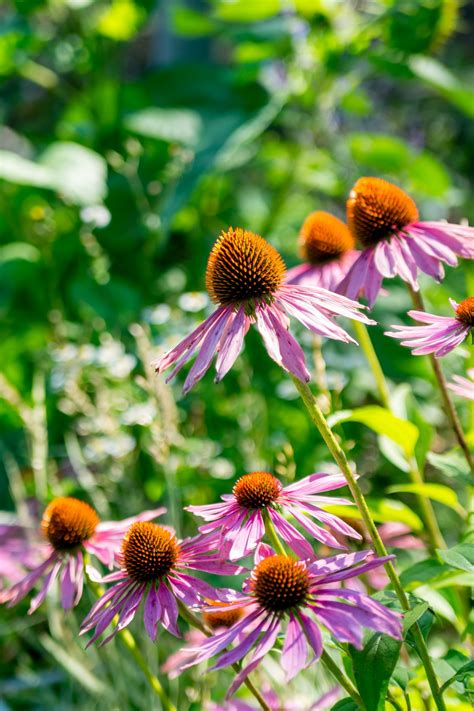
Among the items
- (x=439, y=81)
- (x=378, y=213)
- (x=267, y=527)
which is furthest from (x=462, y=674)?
(x=439, y=81)

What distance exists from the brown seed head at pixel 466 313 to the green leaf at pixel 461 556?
16 cm

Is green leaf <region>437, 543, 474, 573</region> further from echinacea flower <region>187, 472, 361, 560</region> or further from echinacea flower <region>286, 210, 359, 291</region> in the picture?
echinacea flower <region>286, 210, 359, 291</region>

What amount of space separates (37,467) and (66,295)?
853mm

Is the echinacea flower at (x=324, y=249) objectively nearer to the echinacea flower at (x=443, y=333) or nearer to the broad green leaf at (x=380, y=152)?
the echinacea flower at (x=443, y=333)

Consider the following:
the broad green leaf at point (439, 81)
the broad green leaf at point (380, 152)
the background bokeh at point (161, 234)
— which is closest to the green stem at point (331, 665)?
the background bokeh at point (161, 234)

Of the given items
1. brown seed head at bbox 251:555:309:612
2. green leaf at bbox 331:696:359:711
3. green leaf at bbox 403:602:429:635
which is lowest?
green leaf at bbox 331:696:359:711

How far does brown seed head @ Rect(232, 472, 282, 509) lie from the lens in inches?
22.0

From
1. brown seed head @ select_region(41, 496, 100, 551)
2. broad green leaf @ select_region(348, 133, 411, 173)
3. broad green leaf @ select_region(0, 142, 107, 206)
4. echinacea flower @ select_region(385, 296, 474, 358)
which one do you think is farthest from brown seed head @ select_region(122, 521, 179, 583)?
broad green leaf @ select_region(348, 133, 411, 173)

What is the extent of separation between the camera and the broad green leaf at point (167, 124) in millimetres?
1718

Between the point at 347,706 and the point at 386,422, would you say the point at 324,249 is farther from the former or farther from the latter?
the point at 347,706

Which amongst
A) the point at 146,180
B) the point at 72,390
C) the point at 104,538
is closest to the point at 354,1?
the point at 146,180

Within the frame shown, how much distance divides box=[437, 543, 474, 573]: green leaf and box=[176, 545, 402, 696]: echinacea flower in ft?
0.17

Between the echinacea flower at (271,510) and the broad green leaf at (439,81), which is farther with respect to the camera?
the broad green leaf at (439,81)

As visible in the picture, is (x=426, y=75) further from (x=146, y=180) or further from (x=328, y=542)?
(x=328, y=542)
